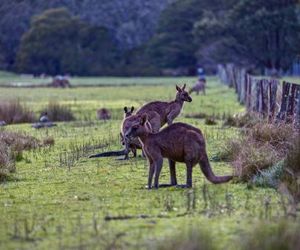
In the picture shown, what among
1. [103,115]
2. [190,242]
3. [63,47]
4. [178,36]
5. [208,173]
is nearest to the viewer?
[190,242]

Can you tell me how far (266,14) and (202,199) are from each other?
6063 cm

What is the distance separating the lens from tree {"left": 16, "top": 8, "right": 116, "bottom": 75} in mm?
88875

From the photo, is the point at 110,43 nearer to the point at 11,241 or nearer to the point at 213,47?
the point at 213,47

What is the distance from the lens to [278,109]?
63.1ft

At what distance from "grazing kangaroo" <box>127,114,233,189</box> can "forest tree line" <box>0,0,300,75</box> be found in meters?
64.9

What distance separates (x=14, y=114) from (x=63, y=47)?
62.6m

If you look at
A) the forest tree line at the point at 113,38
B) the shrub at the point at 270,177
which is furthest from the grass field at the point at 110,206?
the forest tree line at the point at 113,38

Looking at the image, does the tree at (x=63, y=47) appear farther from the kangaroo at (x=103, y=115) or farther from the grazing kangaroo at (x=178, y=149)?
the grazing kangaroo at (x=178, y=149)

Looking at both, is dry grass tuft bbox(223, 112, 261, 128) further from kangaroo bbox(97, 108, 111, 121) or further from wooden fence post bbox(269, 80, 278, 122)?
kangaroo bbox(97, 108, 111, 121)

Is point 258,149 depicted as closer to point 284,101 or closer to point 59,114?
point 284,101

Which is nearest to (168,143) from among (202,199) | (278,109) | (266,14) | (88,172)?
(202,199)

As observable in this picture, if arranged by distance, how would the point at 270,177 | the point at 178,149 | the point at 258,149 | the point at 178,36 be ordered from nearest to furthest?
the point at 270,177
the point at 178,149
the point at 258,149
the point at 178,36

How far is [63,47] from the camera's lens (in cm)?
9138

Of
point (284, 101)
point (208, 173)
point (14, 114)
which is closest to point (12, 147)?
point (284, 101)
